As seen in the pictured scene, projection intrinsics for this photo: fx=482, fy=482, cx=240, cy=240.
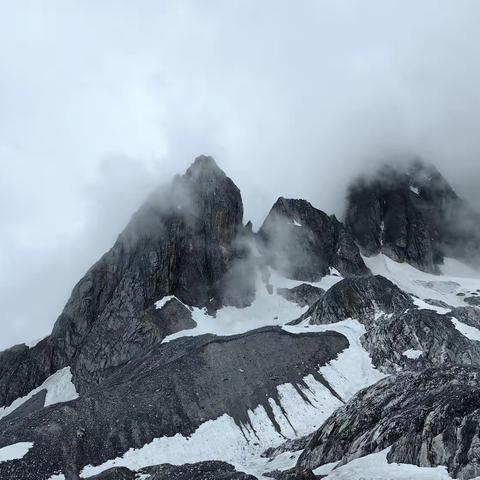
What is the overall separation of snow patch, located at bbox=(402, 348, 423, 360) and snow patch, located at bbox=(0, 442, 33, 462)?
1936 inches

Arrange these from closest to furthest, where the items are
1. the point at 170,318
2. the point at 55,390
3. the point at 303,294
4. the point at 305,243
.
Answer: the point at 55,390 < the point at 170,318 < the point at 303,294 < the point at 305,243

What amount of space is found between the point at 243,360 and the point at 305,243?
86.4 m

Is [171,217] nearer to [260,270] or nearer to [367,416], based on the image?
[260,270]

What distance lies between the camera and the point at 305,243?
155250mm

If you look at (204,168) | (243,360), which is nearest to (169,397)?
(243,360)

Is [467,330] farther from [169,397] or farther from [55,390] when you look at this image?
[55,390]

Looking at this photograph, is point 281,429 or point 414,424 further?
point 281,429

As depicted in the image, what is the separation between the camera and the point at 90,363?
3984 inches

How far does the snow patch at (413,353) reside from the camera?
221 ft

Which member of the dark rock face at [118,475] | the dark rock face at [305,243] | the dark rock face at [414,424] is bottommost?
the dark rock face at [414,424]

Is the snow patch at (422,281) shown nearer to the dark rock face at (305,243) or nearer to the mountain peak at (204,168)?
the dark rock face at (305,243)

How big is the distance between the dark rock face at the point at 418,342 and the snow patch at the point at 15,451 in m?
46.6

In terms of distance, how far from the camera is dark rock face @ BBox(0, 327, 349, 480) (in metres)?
49.9

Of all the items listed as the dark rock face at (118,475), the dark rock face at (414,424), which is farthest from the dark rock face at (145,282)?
the dark rock face at (414,424)
